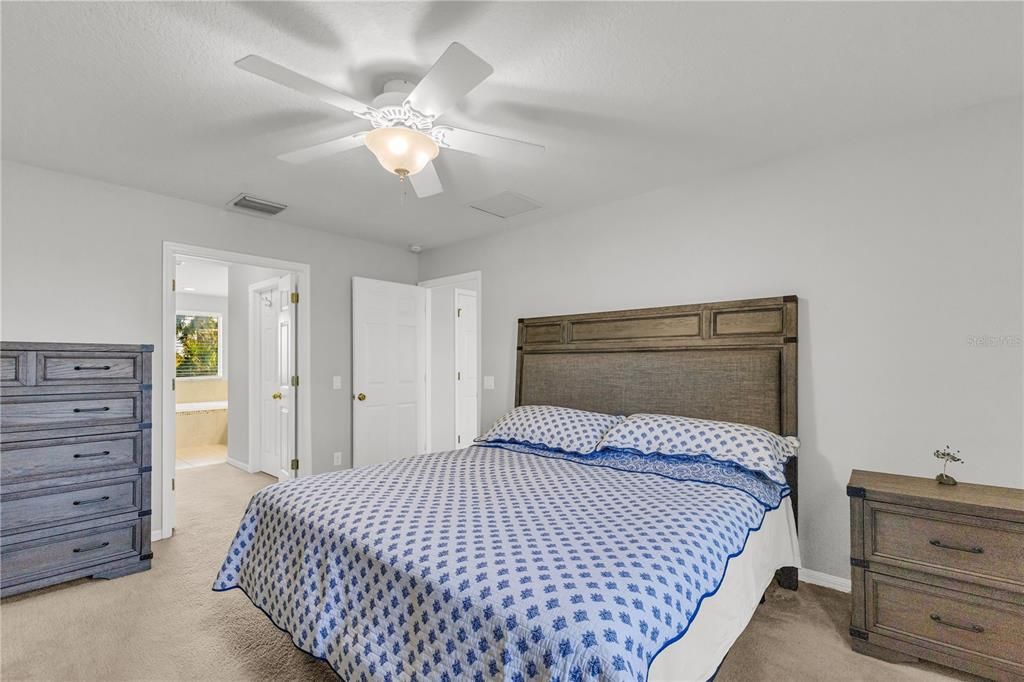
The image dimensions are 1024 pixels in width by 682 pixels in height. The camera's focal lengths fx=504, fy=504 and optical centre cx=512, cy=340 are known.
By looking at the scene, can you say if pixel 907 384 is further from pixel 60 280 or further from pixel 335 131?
pixel 60 280

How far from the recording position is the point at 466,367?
20.4 feet

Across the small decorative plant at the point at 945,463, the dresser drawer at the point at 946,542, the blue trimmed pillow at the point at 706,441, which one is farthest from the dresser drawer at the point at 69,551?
the small decorative plant at the point at 945,463

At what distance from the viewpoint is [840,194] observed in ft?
8.96

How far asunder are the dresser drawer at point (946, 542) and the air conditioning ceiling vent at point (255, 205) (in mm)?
4019

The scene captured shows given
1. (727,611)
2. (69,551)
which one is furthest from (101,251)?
(727,611)

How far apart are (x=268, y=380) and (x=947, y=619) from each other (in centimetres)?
550

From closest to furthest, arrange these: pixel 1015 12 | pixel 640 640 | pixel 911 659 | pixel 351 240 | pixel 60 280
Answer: pixel 640 640, pixel 1015 12, pixel 911 659, pixel 60 280, pixel 351 240

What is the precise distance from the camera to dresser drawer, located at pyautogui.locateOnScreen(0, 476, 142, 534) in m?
2.63

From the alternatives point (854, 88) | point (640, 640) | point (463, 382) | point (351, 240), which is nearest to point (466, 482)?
point (640, 640)

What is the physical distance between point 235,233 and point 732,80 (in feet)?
11.7

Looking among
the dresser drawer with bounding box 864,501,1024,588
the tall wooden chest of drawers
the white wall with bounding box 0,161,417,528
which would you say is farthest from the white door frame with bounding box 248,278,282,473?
the dresser drawer with bounding box 864,501,1024,588

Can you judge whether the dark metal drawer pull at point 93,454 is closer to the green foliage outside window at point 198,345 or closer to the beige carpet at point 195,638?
the beige carpet at point 195,638

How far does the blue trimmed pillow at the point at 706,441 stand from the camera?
249 cm

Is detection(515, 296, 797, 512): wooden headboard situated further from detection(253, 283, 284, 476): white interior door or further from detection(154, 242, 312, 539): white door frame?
detection(253, 283, 284, 476): white interior door
